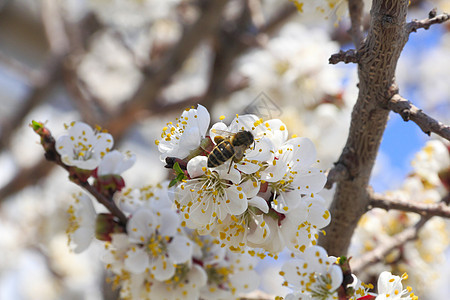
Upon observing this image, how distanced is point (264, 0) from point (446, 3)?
0.90 m

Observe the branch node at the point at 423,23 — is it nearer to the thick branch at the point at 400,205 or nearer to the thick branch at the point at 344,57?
the thick branch at the point at 344,57

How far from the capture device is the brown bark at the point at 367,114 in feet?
2.00

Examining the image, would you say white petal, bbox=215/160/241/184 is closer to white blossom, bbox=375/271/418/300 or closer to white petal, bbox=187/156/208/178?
white petal, bbox=187/156/208/178

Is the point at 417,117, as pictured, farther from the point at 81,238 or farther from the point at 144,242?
the point at 81,238

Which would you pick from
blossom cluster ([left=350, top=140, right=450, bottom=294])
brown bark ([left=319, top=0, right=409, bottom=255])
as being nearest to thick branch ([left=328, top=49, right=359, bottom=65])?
brown bark ([left=319, top=0, right=409, bottom=255])

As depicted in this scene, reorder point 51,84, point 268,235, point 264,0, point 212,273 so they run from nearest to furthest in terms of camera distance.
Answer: point 268,235
point 212,273
point 51,84
point 264,0

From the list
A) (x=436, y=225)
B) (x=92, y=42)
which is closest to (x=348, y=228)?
(x=436, y=225)

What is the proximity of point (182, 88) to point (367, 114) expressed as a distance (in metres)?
2.03

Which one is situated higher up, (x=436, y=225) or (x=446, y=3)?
(x=446, y=3)

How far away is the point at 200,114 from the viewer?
0.61 meters

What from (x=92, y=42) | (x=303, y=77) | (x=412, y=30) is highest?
(x=92, y=42)

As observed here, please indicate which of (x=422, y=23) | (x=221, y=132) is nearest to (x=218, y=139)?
(x=221, y=132)

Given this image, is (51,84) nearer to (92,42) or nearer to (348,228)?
(92,42)

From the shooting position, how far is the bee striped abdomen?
0.55m
